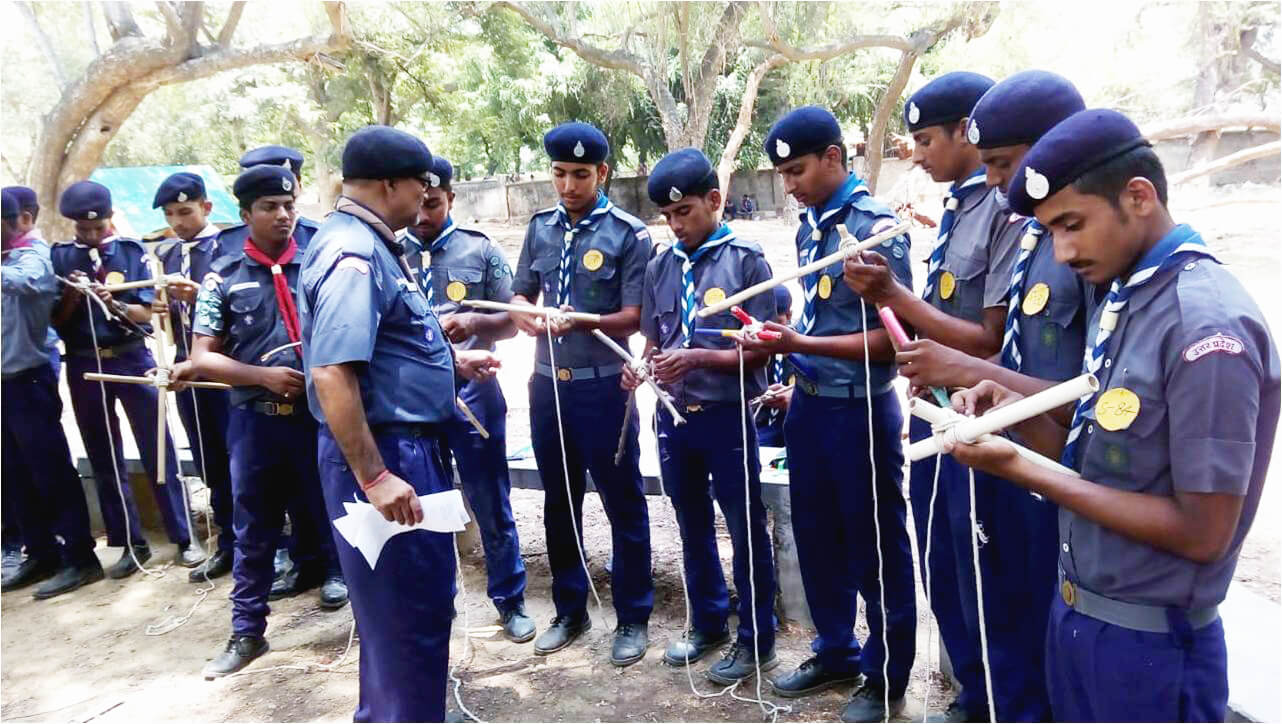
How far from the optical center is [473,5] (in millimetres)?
14500

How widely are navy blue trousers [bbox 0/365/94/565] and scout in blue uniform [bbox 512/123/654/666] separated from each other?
294 cm

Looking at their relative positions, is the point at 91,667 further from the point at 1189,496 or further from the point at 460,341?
the point at 1189,496

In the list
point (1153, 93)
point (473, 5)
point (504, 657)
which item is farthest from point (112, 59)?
point (1153, 93)

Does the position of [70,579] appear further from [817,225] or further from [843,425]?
[817,225]

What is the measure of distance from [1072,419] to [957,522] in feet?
2.69

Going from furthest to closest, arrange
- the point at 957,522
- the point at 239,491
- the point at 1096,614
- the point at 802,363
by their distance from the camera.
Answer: the point at 239,491 → the point at 802,363 → the point at 957,522 → the point at 1096,614

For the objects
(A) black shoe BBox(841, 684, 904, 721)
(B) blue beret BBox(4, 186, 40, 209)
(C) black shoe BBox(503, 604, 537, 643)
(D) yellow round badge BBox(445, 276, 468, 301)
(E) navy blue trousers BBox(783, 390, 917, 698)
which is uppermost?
(B) blue beret BBox(4, 186, 40, 209)

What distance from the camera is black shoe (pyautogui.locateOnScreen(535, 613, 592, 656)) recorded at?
3900mm

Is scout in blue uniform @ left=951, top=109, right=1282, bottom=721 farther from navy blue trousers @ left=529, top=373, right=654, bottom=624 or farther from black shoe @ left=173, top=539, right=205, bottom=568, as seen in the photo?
black shoe @ left=173, top=539, right=205, bottom=568

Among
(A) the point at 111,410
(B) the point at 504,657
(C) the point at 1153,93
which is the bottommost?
(B) the point at 504,657

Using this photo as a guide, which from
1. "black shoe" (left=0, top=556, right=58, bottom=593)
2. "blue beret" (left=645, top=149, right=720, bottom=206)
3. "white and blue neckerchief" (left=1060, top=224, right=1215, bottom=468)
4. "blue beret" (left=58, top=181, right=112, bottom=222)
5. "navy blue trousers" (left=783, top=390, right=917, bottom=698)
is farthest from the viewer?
"black shoe" (left=0, top=556, right=58, bottom=593)

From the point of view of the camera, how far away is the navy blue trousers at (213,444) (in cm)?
477

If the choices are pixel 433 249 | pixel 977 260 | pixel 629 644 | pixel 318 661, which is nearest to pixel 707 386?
pixel 977 260

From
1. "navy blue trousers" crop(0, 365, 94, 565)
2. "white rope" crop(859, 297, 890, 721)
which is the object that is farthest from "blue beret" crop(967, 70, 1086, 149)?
Answer: "navy blue trousers" crop(0, 365, 94, 565)
